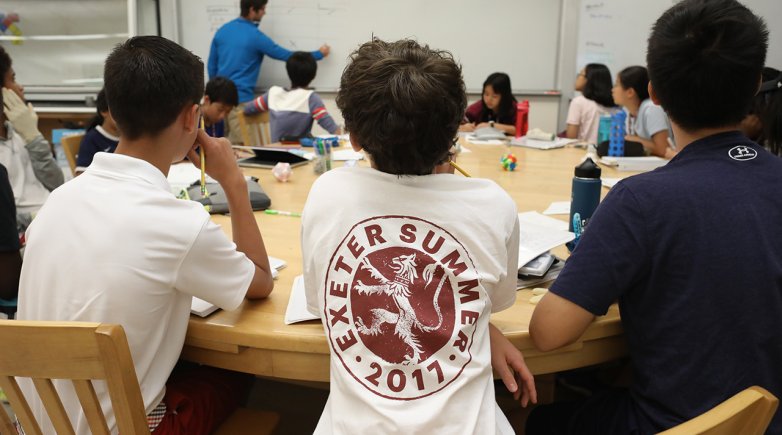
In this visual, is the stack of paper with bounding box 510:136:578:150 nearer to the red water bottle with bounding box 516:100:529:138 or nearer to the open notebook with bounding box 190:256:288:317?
the red water bottle with bounding box 516:100:529:138

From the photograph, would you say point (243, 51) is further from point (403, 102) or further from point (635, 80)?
point (403, 102)

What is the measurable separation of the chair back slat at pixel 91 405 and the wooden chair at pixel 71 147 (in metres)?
1.89

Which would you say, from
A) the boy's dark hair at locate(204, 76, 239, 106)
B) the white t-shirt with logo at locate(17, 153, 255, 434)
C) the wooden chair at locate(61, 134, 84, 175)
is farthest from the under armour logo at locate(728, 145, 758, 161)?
the boy's dark hair at locate(204, 76, 239, 106)

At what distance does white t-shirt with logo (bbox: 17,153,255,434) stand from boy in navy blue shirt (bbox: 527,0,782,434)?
0.57 metres

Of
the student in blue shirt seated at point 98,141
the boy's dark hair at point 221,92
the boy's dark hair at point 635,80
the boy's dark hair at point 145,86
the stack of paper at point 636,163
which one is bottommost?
the stack of paper at point 636,163

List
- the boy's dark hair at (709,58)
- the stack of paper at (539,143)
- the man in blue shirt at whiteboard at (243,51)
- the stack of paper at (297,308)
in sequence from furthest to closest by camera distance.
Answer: the man in blue shirt at whiteboard at (243,51)
the stack of paper at (539,143)
the stack of paper at (297,308)
the boy's dark hair at (709,58)

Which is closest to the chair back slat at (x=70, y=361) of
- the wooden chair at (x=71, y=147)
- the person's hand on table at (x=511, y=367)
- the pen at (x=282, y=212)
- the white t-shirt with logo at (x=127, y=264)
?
the white t-shirt with logo at (x=127, y=264)

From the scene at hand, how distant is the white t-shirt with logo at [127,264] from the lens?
0.93 meters

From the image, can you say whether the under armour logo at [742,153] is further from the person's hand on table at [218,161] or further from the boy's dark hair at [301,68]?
the boy's dark hair at [301,68]

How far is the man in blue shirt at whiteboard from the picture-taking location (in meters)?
4.68

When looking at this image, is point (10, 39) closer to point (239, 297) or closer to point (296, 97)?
point (296, 97)

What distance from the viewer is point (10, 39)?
5297 mm

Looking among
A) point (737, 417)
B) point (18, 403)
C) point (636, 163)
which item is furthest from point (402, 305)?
point (636, 163)

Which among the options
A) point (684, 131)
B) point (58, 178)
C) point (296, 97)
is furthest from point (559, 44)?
point (684, 131)
